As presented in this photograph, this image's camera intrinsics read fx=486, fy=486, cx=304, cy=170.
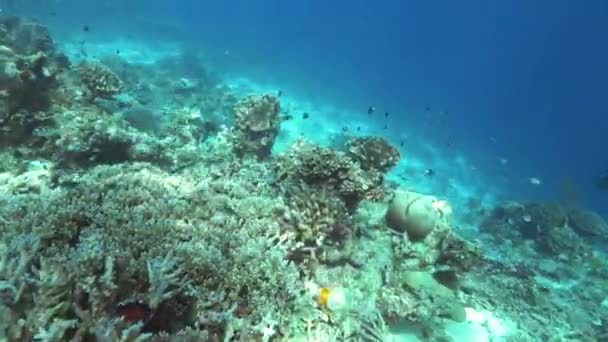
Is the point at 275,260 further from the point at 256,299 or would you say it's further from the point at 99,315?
the point at 99,315

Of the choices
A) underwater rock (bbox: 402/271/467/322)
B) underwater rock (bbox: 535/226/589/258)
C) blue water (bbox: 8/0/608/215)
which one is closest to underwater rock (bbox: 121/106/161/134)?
underwater rock (bbox: 402/271/467/322)

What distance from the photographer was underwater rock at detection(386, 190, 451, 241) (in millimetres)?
7969

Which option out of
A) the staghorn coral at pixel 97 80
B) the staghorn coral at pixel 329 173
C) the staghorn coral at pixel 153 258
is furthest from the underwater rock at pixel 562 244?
the staghorn coral at pixel 97 80

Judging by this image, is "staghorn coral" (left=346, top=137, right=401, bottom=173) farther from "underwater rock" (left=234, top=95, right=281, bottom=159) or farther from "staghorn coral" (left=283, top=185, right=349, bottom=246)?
"staghorn coral" (left=283, top=185, right=349, bottom=246)

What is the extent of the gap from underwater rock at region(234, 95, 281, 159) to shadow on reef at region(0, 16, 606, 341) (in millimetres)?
36

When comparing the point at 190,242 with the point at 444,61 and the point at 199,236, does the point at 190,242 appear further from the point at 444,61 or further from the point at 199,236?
the point at 444,61

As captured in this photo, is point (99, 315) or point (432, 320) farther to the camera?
point (432, 320)

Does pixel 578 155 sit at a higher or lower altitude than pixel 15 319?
higher

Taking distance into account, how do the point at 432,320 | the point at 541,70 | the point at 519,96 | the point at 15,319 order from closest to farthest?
1. the point at 15,319
2. the point at 432,320
3. the point at 519,96
4. the point at 541,70

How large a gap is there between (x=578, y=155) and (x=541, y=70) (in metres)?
81.2

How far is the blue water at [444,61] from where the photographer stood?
45.1 meters

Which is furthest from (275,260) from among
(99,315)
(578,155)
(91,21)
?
(578,155)

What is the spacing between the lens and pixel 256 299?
448 cm

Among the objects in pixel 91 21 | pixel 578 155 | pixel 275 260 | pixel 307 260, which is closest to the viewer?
pixel 275 260
